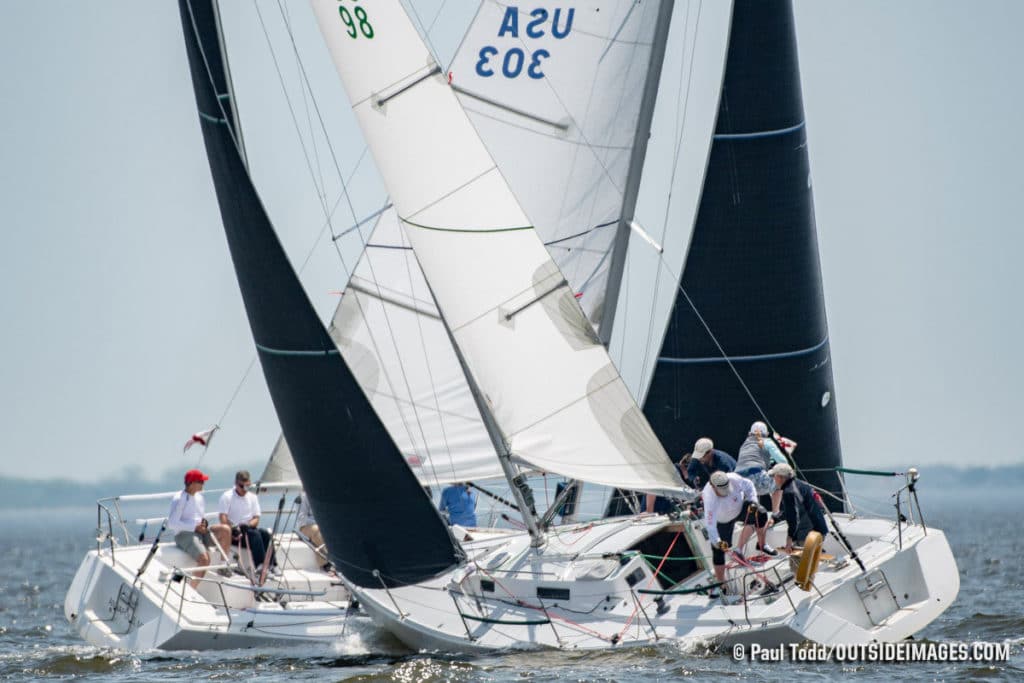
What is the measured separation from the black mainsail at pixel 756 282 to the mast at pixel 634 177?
3.16 feet

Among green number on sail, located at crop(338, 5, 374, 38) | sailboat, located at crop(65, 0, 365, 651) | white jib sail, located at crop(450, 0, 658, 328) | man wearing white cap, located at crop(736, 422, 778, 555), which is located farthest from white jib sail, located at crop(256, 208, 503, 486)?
green number on sail, located at crop(338, 5, 374, 38)

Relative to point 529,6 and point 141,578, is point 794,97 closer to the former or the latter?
point 529,6

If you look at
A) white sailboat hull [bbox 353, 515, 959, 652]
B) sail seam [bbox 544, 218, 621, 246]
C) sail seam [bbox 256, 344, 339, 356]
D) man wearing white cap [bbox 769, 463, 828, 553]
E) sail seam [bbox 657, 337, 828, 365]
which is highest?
sail seam [bbox 544, 218, 621, 246]

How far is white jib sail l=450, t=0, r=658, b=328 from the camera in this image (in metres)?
15.4

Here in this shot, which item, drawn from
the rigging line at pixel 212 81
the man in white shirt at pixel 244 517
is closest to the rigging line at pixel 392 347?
the man in white shirt at pixel 244 517

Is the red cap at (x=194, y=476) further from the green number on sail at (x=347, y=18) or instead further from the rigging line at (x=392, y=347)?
the green number on sail at (x=347, y=18)

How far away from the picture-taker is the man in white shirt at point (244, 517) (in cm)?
1495

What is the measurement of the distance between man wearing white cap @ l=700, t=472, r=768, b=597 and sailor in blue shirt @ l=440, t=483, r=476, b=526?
4.45 metres

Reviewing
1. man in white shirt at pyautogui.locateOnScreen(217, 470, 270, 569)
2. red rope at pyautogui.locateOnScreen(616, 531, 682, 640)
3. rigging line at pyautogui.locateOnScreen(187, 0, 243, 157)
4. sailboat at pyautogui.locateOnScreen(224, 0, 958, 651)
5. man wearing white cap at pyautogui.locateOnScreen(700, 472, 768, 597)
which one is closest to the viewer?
red rope at pyautogui.locateOnScreen(616, 531, 682, 640)

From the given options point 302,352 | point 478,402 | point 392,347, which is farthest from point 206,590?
point 478,402

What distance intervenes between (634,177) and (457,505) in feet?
12.7

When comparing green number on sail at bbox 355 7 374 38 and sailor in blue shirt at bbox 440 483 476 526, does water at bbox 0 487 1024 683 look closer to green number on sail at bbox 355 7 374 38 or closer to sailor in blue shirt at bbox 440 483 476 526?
sailor in blue shirt at bbox 440 483 476 526

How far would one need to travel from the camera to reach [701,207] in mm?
16125

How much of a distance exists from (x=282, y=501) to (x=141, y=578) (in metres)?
2.06
